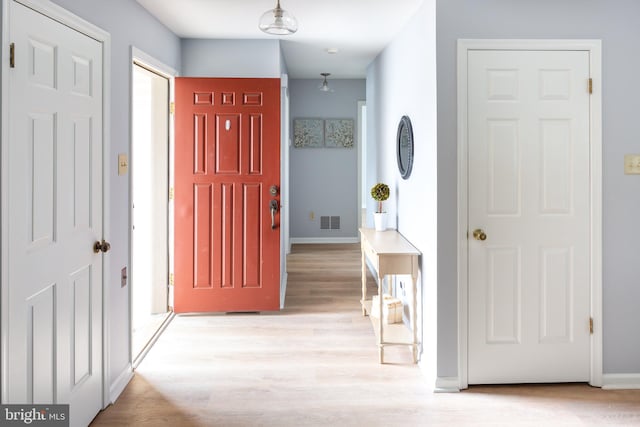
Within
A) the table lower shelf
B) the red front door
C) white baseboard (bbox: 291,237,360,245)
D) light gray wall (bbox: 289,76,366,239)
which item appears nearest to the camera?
the table lower shelf

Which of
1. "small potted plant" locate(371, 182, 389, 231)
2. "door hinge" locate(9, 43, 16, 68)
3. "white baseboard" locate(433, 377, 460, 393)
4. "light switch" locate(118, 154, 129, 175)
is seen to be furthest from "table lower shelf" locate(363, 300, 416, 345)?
"door hinge" locate(9, 43, 16, 68)

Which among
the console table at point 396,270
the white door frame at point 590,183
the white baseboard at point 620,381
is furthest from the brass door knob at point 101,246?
the white baseboard at point 620,381

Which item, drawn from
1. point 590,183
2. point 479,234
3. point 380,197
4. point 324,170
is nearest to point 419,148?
point 479,234

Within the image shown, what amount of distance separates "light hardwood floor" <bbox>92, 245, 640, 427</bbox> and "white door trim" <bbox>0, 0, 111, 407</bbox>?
0.46m

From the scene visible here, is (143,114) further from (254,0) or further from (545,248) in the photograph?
(545,248)

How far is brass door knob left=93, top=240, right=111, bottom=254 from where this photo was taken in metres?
2.57

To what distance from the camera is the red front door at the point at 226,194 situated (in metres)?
4.12

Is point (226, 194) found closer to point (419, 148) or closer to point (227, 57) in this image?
point (227, 57)

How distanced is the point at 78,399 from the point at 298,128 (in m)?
5.84

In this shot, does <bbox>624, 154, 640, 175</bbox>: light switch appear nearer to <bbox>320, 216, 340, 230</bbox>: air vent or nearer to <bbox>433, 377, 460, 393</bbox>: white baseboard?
<bbox>433, 377, 460, 393</bbox>: white baseboard

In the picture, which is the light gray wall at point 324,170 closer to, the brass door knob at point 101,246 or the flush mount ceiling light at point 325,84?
the flush mount ceiling light at point 325,84

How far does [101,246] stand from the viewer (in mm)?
2621

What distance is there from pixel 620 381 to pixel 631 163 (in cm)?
131

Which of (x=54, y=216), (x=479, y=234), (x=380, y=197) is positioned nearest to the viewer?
(x=54, y=216)
